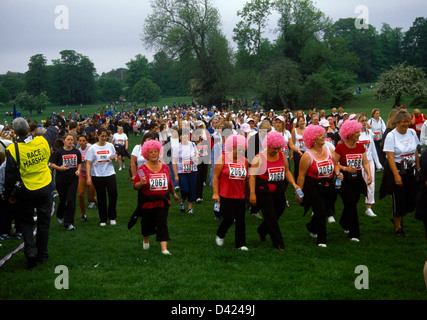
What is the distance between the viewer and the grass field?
521 cm

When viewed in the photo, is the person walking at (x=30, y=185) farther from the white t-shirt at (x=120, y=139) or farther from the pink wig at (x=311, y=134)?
the white t-shirt at (x=120, y=139)

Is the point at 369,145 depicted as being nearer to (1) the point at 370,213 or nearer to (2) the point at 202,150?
(1) the point at 370,213

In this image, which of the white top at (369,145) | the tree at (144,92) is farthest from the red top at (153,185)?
the tree at (144,92)

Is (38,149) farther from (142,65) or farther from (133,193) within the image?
(142,65)

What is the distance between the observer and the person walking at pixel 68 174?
8789 millimetres

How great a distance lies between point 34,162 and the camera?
6.56 meters

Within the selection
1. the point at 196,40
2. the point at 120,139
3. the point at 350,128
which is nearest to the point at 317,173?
the point at 350,128

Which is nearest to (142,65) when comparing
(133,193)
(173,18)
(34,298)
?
(173,18)

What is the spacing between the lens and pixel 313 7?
66375 mm

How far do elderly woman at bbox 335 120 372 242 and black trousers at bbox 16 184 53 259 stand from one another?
5.22 meters

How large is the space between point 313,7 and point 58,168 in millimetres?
66526

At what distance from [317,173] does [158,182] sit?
2779mm

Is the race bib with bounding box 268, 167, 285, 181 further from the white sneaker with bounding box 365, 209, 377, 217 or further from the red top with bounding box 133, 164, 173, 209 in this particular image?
the white sneaker with bounding box 365, 209, 377, 217

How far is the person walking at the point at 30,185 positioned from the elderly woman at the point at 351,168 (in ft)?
17.2
